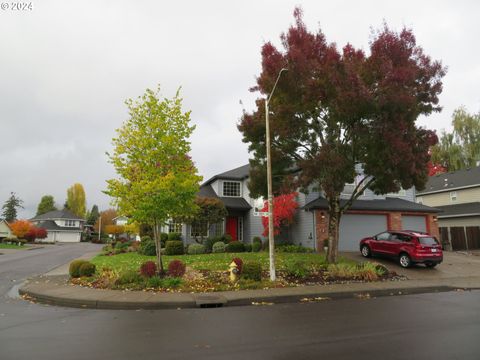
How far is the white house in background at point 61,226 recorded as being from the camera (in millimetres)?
67312

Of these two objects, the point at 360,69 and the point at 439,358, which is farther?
the point at 360,69

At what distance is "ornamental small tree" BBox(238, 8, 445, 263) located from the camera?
13.1 metres

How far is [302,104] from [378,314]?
887cm

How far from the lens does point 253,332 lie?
21.9 feet

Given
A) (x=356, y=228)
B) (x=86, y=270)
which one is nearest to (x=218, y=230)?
(x=356, y=228)

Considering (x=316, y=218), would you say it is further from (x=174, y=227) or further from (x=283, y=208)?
(x=174, y=227)

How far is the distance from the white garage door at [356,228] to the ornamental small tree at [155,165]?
13116 millimetres

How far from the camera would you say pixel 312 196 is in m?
23.8

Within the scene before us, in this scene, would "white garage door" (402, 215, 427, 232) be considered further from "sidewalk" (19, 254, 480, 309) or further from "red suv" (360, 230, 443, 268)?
"sidewalk" (19, 254, 480, 309)

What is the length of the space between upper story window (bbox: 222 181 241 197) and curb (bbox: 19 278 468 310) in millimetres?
17056

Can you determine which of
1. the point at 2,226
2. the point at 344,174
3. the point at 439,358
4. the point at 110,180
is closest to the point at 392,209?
the point at 344,174

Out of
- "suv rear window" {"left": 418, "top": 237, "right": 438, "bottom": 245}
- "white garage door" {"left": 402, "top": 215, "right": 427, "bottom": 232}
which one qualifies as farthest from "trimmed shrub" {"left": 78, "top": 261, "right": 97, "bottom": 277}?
"white garage door" {"left": 402, "top": 215, "right": 427, "bottom": 232}

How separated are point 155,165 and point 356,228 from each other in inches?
611

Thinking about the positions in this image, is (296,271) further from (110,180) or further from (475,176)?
(475,176)
